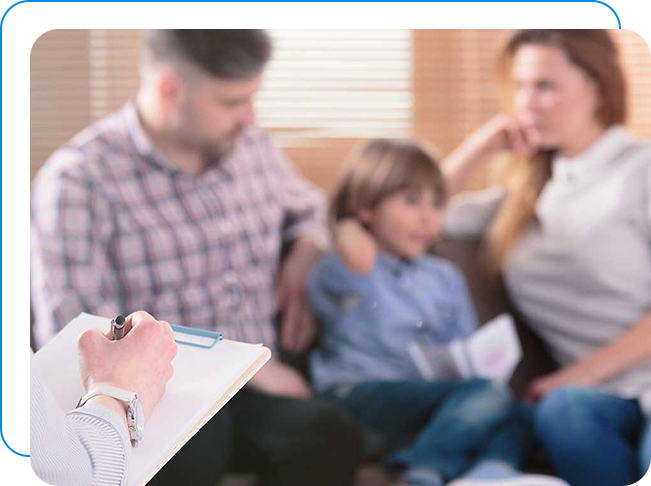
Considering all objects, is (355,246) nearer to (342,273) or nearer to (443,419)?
(342,273)

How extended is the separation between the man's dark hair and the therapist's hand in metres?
0.57

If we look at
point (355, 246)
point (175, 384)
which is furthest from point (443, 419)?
point (175, 384)

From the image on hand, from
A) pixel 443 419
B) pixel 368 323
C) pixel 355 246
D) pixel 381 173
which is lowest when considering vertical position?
pixel 443 419

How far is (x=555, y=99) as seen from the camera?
1.34 m

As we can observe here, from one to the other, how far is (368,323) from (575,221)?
0.40 m

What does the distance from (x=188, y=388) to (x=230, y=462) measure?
0.53 meters

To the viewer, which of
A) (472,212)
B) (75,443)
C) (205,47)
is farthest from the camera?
(472,212)

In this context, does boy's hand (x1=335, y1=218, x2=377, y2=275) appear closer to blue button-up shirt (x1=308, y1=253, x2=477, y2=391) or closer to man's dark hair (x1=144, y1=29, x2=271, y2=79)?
blue button-up shirt (x1=308, y1=253, x2=477, y2=391)

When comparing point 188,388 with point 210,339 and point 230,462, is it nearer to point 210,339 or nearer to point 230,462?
point 210,339

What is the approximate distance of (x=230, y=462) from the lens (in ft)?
4.03

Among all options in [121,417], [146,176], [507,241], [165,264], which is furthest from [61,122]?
[507,241]

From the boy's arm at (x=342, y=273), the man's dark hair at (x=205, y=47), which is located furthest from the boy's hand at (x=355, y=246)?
the man's dark hair at (x=205, y=47)

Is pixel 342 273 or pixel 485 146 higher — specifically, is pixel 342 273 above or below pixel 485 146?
below

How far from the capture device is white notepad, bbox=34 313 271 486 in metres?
0.70
